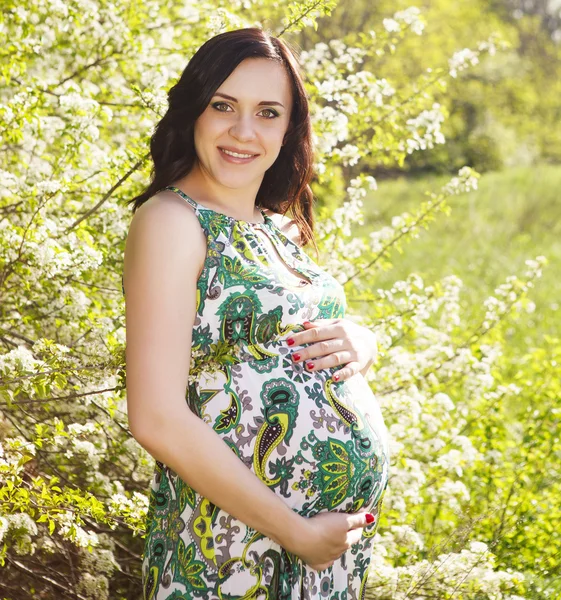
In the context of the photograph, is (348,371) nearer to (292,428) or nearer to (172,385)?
(292,428)

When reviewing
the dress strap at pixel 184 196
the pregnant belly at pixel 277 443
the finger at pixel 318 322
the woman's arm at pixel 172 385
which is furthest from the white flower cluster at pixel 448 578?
the dress strap at pixel 184 196

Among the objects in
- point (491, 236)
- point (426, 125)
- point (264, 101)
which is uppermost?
point (491, 236)

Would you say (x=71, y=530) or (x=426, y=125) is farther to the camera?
(x=426, y=125)

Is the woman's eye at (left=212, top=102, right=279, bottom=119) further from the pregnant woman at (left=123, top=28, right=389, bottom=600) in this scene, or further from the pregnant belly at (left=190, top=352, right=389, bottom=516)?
the pregnant belly at (left=190, top=352, right=389, bottom=516)

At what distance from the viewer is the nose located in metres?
2.01

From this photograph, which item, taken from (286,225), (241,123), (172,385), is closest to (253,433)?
(172,385)

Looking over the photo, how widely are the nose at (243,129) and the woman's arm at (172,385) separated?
0.38 meters

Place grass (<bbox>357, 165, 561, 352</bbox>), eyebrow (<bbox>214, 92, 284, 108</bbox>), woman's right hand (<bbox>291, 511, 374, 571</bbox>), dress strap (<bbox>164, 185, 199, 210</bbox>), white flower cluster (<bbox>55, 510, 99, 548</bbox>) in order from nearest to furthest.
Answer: woman's right hand (<bbox>291, 511, 374, 571</bbox>) → dress strap (<bbox>164, 185, 199, 210</bbox>) → eyebrow (<bbox>214, 92, 284, 108</bbox>) → white flower cluster (<bbox>55, 510, 99, 548</bbox>) → grass (<bbox>357, 165, 561, 352</bbox>)

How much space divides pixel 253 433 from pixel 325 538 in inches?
11.2

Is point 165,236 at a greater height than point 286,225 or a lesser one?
lesser

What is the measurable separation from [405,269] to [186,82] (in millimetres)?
8769

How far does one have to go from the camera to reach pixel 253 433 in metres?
1.84

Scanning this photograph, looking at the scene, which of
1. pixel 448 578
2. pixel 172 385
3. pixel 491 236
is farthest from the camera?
pixel 491 236

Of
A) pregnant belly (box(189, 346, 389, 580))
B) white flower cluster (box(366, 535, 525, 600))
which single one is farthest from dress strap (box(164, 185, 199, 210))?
white flower cluster (box(366, 535, 525, 600))
